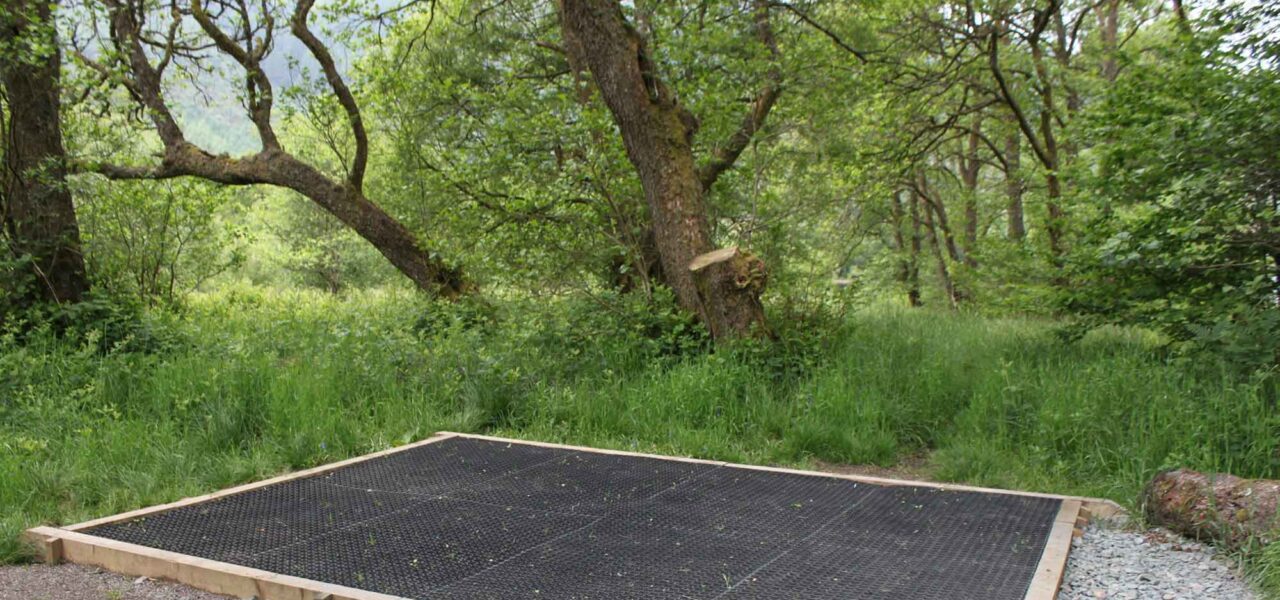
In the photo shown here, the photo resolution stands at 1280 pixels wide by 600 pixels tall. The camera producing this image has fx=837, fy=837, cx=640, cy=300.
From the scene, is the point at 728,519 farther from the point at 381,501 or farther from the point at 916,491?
the point at 381,501

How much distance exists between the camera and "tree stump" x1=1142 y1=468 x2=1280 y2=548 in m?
3.19

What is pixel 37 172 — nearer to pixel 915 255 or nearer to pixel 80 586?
pixel 80 586

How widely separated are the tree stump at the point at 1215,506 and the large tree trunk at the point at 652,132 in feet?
12.2

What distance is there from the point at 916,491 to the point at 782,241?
446cm

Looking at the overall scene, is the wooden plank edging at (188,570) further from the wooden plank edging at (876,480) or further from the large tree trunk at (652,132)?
the large tree trunk at (652,132)

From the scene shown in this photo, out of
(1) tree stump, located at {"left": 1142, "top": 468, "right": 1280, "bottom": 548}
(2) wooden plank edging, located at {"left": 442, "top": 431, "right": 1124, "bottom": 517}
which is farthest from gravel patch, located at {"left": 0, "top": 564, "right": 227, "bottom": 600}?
(1) tree stump, located at {"left": 1142, "top": 468, "right": 1280, "bottom": 548}

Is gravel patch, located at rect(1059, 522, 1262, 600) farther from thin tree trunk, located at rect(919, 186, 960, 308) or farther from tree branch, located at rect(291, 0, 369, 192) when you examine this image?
thin tree trunk, located at rect(919, 186, 960, 308)

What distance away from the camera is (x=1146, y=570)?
3.08 metres

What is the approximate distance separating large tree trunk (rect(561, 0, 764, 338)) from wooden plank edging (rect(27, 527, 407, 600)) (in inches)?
177

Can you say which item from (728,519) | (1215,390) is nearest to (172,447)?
(728,519)

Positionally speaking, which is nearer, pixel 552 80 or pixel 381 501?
pixel 381 501

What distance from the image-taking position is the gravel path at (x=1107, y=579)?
2.86m

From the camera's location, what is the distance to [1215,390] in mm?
4711

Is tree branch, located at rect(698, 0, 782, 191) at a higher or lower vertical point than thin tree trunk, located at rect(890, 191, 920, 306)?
higher
